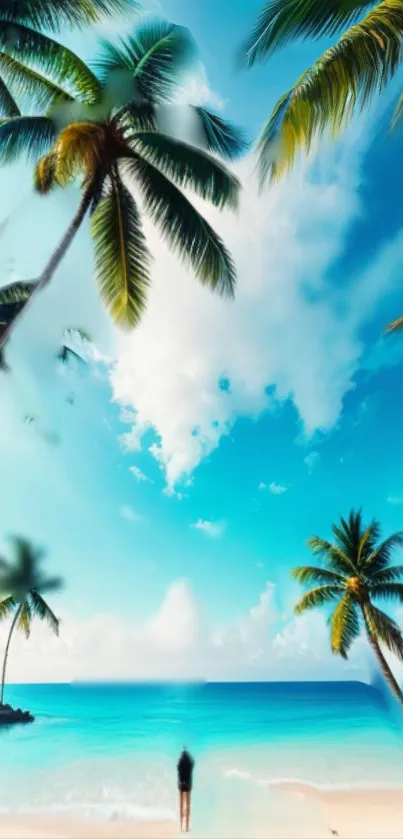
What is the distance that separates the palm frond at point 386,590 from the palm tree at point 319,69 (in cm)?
1596

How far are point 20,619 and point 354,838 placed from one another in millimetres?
20697

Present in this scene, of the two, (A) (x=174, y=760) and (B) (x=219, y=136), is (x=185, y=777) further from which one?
(A) (x=174, y=760)

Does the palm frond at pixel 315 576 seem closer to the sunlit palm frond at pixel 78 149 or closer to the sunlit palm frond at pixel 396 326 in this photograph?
the sunlit palm frond at pixel 396 326

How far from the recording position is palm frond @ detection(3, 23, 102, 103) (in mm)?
7109

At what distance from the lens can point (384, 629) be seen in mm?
15406

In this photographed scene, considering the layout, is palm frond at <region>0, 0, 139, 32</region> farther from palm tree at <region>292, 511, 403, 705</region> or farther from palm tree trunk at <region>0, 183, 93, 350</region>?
palm tree at <region>292, 511, 403, 705</region>

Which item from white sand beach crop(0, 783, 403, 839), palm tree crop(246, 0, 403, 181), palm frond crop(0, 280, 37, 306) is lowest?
white sand beach crop(0, 783, 403, 839)

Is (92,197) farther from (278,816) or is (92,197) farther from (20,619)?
(20,619)

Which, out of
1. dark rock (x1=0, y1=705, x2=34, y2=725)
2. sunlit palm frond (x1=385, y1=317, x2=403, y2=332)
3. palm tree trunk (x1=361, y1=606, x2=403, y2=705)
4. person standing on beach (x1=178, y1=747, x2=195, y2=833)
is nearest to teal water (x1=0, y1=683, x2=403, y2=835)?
dark rock (x1=0, y1=705, x2=34, y2=725)

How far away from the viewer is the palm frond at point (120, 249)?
27.0 ft

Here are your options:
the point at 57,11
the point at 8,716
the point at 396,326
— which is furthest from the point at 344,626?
the point at 8,716

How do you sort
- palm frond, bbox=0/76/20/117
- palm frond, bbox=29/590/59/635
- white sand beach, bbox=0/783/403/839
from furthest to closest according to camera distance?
palm frond, bbox=29/590/59/635, white sand beach, bbox=0/783/403/839, palm frond, bbox=0/76/20/117

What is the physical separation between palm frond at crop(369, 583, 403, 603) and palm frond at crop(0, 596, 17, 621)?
20.0 meters

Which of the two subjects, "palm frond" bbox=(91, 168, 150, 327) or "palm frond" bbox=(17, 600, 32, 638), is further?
"palm frond" bbox=(17, 600, 32, 638)
